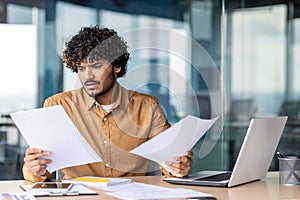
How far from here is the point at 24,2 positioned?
5020 mm

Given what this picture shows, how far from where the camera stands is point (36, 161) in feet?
7.54

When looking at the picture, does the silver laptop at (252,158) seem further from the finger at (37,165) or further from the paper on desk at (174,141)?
the finger at (37,165)

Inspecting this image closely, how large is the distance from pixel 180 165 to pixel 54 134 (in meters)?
0.52

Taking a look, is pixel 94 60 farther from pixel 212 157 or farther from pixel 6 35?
pixel 212 157

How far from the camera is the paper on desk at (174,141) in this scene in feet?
7.70

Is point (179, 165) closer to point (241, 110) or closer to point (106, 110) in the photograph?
point (106, 110)

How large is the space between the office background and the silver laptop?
173 centimetres

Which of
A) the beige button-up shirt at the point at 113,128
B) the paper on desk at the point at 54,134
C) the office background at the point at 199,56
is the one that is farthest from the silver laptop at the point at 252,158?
the office background at the point at 199,56

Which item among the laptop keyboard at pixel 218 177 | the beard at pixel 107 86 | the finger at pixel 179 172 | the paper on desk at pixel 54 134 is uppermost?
the beard at pixel 107 86

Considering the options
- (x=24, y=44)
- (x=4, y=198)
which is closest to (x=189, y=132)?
(x=4, y=198)

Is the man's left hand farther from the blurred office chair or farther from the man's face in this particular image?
the blurred office chair

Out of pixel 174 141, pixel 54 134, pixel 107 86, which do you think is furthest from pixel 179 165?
pixel 54 134

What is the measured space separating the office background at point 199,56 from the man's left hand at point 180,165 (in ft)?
5.67

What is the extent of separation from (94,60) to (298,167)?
841 millimetres
